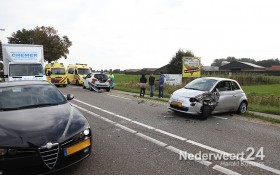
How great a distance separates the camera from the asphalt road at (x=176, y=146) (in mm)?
4102

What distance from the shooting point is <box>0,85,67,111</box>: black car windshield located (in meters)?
4.62

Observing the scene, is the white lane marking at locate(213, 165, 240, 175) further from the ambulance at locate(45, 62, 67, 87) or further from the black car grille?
the ambulance at locate(45, 62, 67, 87)

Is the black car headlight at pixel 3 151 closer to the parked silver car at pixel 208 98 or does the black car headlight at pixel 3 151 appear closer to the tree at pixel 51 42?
the parked silver car at pixel 208 98

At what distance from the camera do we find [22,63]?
15336 millimetres

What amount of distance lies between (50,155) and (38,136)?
1.12 feet

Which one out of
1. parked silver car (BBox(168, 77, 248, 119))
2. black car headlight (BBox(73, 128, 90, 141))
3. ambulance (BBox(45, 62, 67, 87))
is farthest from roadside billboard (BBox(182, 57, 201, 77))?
black car headlight (BBox(73, 128, 90, 141))

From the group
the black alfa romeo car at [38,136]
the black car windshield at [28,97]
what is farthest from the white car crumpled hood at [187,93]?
the black alfa romeo car at [38,136]

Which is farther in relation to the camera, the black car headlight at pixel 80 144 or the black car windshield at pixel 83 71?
the black car windshield at pixel 83 71

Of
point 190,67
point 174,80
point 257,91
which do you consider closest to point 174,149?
point 174,80

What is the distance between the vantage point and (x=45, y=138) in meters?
3.38

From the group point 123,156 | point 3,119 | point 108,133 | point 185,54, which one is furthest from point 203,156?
point 185,54

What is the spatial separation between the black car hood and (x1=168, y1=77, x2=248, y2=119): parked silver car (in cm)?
482

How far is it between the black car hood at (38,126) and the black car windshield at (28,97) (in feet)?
1.06

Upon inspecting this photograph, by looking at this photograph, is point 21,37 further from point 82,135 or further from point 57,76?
point 82,135
